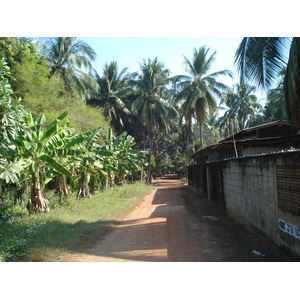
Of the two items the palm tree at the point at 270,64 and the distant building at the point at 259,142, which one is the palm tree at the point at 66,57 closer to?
the distant building at the point at 259,142

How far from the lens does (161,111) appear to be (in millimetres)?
27359

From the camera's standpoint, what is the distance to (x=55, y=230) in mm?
7117

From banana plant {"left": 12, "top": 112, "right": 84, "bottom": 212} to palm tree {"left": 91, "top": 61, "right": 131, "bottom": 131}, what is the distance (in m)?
18.1

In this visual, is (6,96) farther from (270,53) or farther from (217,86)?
(217,86)

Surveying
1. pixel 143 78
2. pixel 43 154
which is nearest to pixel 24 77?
pixel 43 154

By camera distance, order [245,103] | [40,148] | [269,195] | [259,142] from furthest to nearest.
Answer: [245,103] < [259,142] < [40,148] < [269,195]

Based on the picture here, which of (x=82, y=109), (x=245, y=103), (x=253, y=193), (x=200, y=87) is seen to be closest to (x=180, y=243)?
(x=253, y=193)

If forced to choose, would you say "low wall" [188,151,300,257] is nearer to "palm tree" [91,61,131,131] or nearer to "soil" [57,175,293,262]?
"soil" [57,175,293,262]

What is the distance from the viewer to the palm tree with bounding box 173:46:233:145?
23.4m

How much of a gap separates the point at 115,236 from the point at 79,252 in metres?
1.50

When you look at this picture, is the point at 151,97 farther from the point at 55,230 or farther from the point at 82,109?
the point at 55,230

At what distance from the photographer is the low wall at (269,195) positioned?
4.38m

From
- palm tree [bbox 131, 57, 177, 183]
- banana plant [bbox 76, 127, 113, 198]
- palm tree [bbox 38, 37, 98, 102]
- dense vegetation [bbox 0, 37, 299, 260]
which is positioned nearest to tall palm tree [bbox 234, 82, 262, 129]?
dense vegetation [bbox 0, 37, 299, 260]

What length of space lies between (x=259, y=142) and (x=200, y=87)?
14.6 m
